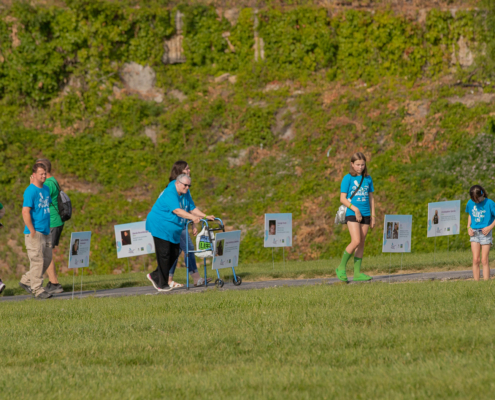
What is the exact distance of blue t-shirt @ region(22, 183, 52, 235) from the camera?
10.9 m

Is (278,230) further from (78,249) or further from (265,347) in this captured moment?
(265,347)

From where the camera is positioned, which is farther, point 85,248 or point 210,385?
point 85,248

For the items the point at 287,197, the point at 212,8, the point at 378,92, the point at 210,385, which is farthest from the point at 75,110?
the point at 210,385

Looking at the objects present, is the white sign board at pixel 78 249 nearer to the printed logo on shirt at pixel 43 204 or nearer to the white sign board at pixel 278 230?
the printed logo on shirt at pixel 43 204

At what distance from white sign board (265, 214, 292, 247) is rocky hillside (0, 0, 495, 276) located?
17.6 feet

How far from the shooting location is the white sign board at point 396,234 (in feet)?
41.6

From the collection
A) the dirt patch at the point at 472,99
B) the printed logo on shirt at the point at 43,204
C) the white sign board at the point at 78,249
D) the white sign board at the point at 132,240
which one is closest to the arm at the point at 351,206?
the white sign board at the point at 78,249

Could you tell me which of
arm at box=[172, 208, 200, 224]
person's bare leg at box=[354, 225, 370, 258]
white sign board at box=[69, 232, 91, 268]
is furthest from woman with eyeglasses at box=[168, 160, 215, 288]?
person's bare leg at box=[354, 225, 370, 258]

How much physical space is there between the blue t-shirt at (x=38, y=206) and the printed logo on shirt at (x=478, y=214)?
6.91 metres

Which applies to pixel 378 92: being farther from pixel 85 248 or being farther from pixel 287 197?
pixel 85 248

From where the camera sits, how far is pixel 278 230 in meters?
14.9

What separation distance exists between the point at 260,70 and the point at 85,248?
14.9 metres

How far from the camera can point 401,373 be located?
4902mm

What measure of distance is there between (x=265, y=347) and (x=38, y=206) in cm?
618
